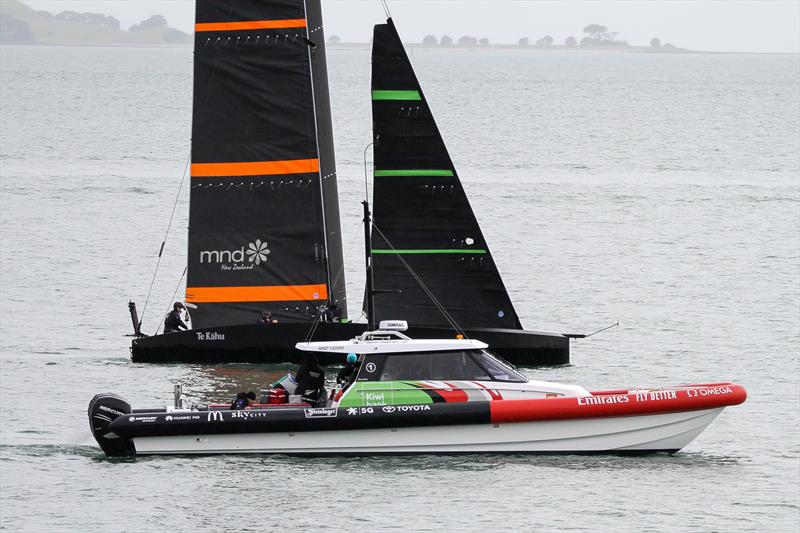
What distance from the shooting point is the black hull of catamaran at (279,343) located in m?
→ 32.3

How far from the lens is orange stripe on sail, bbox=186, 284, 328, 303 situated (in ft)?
112

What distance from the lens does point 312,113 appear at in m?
33.8

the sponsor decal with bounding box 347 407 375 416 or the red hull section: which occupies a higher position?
the red hull section

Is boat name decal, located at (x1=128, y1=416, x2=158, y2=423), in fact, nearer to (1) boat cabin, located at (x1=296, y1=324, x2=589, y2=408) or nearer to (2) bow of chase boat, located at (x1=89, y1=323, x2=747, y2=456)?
(2) bow of chase boat, located at (x1=89, y1=323, x2=747, y2=456)

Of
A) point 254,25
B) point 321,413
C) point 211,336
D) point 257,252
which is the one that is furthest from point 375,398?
point 254,25

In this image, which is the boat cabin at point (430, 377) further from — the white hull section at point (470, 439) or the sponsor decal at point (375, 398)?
the white hull section at point (470, 439)

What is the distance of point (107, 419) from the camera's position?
25.6 m

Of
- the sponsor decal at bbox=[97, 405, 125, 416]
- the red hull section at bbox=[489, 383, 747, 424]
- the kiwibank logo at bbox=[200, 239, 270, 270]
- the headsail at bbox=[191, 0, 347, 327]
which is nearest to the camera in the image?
the red hull section at bbox=[489, 383, 747, 424]

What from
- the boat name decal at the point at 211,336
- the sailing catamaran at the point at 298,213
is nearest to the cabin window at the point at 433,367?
the sailing catamaran at the point at 298,213

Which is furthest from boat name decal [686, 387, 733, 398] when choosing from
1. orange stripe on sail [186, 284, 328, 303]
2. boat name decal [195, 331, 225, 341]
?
boat name decal [195, 331, 225, 341]

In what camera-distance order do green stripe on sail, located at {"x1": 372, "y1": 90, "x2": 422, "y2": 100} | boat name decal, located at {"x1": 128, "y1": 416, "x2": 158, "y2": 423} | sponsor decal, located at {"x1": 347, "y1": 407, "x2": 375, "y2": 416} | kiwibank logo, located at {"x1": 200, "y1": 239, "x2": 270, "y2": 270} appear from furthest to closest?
kiwibank logo, located at {"x1": 200, "y1": 239, "x2": 270, "y2": 270}, green stripe on sail, located at {"x1": 372, "y1": 90, "x2": 422, "y2": 100}, boat name decal, located at {"x1": 128, "y1": 416, "x2": 158, "y2": 423}, sponsor decal, located at {"x1": 347, "y1": 407, "x2": 375, "y2": 416}

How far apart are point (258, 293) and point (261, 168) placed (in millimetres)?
2869

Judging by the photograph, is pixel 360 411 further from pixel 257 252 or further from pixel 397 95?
pixel 397 95

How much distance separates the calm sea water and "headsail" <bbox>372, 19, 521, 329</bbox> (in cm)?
273
